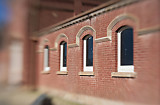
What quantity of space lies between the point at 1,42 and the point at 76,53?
1078cm

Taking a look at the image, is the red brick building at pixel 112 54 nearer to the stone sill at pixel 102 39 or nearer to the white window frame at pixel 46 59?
the stone sill at pixel 102 39

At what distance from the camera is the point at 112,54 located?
778cm

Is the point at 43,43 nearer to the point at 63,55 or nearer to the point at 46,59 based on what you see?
the point at 46,59

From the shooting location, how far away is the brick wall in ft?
20.5

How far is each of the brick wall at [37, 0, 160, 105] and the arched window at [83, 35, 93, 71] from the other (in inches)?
7.1

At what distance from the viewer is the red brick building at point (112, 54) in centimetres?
634

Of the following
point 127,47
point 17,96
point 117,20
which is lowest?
point 17,96

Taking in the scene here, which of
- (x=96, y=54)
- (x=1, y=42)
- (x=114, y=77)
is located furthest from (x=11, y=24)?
(x=114, y=77)

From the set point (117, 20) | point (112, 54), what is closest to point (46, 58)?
point (112, 54)

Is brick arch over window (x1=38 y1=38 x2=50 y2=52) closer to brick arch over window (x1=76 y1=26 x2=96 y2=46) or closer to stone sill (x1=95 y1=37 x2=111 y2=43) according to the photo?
brick arch over window (x1=76 y1=26 x2=96 y2=46)

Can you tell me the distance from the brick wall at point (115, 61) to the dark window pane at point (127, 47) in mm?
271

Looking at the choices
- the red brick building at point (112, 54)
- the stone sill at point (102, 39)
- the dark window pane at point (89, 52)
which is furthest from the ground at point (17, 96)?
the stone sill at point (102, 39)

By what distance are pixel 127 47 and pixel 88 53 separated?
2.42m

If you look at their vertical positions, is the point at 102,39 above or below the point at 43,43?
below
